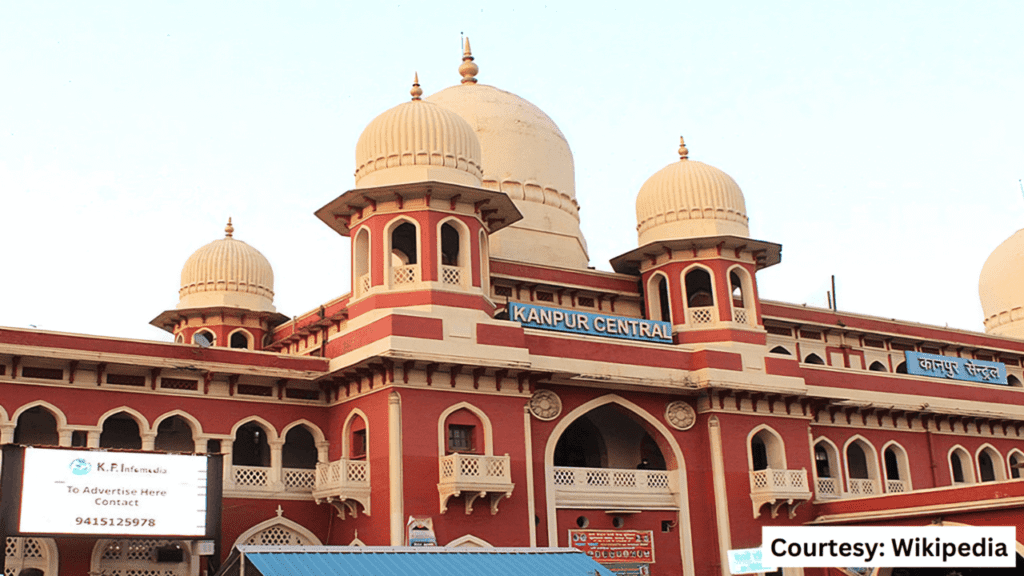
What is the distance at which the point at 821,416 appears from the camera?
31281mm

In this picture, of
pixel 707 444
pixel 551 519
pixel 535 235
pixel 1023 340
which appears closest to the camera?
pixel 551 519

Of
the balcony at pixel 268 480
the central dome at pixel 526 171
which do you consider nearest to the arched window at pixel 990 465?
the central dome at pixel 526 171

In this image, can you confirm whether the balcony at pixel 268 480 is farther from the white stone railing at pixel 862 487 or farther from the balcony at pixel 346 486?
the white stone railing at pixel 862 487

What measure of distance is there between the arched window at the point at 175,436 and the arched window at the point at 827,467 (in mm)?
16298

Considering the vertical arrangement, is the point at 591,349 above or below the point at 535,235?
below

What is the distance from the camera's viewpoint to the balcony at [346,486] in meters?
24.0

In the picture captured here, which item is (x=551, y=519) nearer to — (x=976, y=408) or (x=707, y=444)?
(x=707, y=444)

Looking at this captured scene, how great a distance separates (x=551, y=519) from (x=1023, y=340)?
21739mm

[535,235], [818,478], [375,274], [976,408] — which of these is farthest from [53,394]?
[976,408]

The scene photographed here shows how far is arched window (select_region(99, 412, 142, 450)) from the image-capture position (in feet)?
83.9

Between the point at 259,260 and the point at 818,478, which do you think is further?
the point at 259,260

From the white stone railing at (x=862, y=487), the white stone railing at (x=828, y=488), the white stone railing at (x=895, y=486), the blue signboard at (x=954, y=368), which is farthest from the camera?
the blue signboard at (x=954, y=368)

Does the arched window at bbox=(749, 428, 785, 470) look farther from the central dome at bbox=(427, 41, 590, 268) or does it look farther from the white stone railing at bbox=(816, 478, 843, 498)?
the central dome at bbox=(427, 41, 590, 268)

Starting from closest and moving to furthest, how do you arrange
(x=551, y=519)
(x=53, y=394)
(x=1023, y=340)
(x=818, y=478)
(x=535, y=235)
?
1. (x=53, y=394)
2. (x=551, y=519)
3. (x=818, y=478)
4. (x=535, y=235)
5. (x=1023, y=340)
